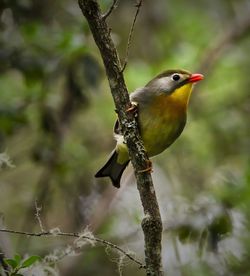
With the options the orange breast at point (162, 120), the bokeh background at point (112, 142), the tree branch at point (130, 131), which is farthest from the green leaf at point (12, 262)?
the orange breast at point (162, 120)

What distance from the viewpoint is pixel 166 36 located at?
7723mm

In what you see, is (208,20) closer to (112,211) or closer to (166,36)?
(166,36)

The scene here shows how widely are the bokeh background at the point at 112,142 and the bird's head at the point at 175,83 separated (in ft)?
2.24

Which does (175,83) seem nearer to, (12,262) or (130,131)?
(130,131)

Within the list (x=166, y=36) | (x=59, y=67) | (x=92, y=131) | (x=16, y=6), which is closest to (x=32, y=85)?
(x=59, y=67)

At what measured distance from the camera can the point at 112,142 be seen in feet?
21.3

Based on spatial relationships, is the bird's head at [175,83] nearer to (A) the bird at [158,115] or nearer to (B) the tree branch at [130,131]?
(A) the bird at [158,115]

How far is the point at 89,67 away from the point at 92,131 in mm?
2136

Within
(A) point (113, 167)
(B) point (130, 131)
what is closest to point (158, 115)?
(A) point (113, 167)

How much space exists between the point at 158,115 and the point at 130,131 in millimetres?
890

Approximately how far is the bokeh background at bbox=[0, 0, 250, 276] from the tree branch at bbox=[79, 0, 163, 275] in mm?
353

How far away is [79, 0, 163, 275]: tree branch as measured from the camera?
280 centimetres

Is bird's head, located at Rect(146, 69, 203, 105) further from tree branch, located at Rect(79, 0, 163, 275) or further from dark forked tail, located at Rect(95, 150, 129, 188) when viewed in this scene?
tree branch, located at Rect(79, 0, 163, 275)

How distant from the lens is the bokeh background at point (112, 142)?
4352 mm
